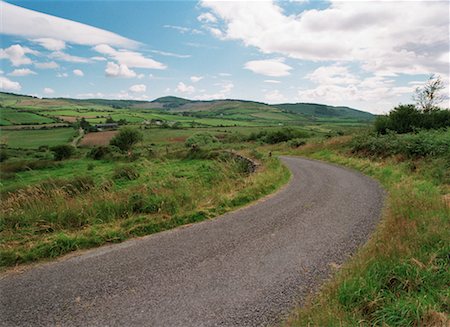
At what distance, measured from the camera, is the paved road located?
4.17m

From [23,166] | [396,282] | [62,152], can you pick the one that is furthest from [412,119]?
[62,152]

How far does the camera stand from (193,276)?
5.23 m

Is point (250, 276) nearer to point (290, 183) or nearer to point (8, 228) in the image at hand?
point (8, 228)

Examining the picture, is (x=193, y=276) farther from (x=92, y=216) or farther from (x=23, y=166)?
(x=23, y=166)

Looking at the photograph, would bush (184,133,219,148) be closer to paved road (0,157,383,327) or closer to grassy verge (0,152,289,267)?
grassy verge (0,152,289,267)

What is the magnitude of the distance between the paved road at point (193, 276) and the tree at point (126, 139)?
2392 inches

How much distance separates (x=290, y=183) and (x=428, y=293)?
10641mm

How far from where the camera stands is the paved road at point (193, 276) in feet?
13.7

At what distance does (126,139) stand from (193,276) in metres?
64.4

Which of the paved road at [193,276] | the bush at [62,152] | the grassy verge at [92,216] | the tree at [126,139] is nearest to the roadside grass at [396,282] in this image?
the paved road at [193,276]

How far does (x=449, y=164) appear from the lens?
1428 centimetres

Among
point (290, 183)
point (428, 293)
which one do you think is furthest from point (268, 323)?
point (290, 183)

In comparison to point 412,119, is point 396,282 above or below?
below

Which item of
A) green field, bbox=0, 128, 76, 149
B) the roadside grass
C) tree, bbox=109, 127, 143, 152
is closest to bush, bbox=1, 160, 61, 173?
tree, bbox=109, 127, 143, 152
